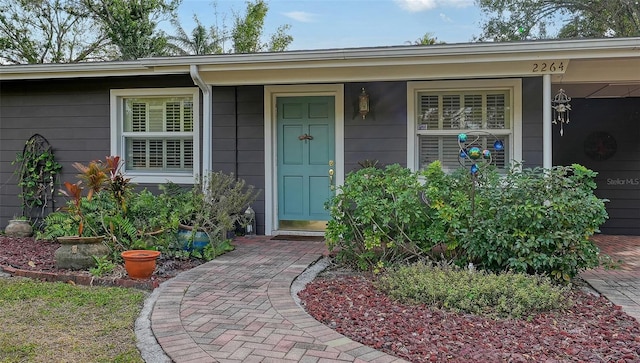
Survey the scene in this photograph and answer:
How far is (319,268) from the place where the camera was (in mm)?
4328

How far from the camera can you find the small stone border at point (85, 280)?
3.79 metres

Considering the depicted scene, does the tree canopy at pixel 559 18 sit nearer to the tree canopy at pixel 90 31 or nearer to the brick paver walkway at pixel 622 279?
the brick paver walkway at pixel 622 279

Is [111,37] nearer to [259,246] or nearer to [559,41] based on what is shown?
[259,246]

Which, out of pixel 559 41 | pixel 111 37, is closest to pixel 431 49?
pixel 559 41

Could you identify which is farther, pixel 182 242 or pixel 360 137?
pixel 360 137

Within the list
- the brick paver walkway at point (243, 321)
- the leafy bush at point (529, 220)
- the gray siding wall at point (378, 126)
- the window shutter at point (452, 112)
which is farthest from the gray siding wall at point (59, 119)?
the leafy bush at point (529, 220)

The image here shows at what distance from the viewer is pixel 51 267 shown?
438 centimetres

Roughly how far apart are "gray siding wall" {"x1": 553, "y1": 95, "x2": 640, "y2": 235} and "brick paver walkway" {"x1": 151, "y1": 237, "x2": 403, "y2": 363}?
513 cm

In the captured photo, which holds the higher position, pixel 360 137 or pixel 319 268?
pixel 360 137

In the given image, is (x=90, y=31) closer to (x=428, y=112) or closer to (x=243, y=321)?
(x=428, y=112)

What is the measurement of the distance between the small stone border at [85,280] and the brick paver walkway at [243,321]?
8.3 inches

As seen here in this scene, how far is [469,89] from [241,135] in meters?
2.98

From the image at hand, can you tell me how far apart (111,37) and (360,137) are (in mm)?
13487

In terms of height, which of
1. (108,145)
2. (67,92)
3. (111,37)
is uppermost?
(111,37)
